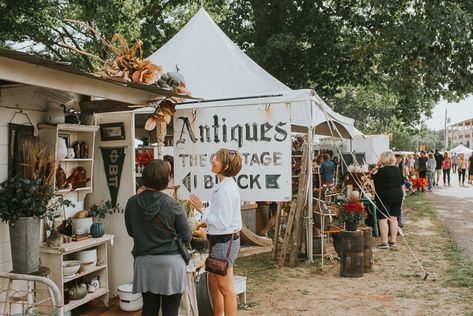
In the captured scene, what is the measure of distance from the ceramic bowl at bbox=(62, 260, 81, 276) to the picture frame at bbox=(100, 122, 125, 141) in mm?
1390

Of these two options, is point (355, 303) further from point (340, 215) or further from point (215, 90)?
point (215, 90)

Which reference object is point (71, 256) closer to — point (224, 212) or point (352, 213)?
point (224, 212)

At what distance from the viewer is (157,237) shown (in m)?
3.35

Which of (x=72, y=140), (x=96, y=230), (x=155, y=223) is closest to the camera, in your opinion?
(x=155, y=223)

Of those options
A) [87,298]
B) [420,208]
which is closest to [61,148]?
[87,298]

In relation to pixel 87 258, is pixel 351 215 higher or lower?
higher

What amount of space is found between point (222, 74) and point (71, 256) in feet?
12.9

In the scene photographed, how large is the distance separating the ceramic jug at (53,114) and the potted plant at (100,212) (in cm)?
102

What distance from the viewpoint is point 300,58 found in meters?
13.5

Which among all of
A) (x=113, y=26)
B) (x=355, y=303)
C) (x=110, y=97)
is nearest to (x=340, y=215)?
(x=355, y=303)

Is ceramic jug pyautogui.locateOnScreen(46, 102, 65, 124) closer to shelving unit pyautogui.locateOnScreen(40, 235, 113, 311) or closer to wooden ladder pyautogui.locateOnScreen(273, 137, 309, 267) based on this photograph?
shelving unit pyautogui.locateOnScreen(40, 235, 113, 311)

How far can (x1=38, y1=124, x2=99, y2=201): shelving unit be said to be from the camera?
15.1 feet

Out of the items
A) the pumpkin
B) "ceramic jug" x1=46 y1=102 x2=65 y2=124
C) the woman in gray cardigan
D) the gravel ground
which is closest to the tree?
the gravel ground

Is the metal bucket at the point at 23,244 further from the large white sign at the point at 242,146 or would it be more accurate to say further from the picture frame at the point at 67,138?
the large white sign at the point at 242,146
